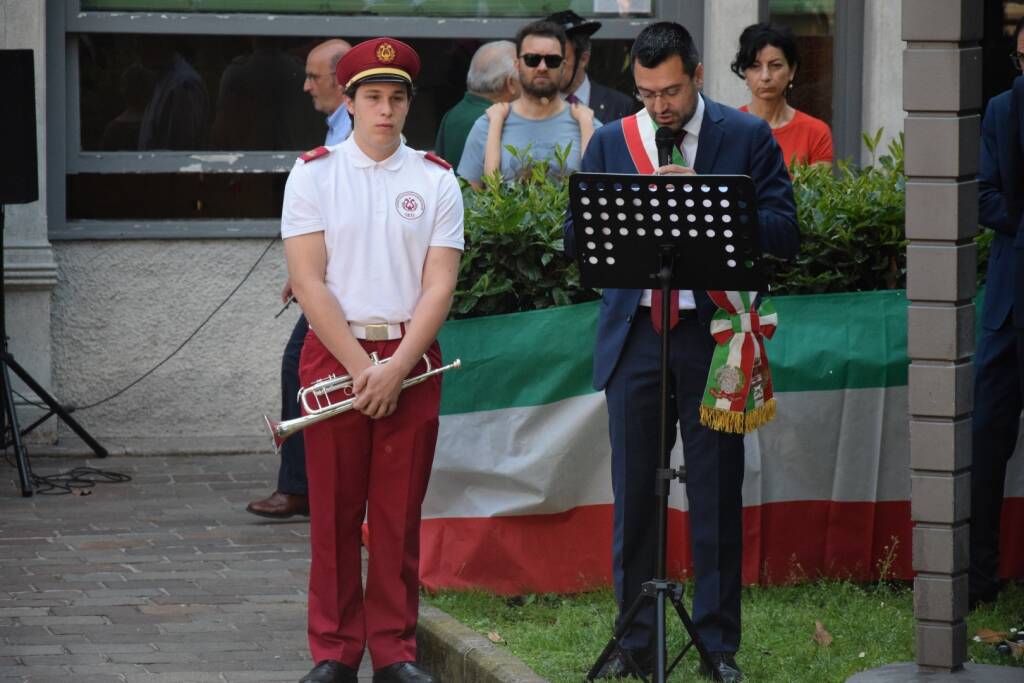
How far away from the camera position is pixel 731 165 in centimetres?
569

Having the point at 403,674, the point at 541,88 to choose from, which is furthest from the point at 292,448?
the point at 403,674

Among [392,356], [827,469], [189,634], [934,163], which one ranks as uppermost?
[934,163]

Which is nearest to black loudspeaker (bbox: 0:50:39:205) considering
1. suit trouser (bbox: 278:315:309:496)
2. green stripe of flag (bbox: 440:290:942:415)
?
suit trouser (bbox: 278:315:309:496)

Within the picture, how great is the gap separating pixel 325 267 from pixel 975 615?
2.74 metres

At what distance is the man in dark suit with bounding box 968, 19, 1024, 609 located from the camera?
21.4 ft

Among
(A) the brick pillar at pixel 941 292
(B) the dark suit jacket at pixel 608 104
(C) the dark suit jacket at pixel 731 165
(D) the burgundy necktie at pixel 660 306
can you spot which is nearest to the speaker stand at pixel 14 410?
(B) the dark suit jacket at pixel 608 104

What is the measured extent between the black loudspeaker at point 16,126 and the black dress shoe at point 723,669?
4.80 meters

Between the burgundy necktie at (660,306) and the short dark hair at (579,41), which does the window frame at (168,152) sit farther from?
the burgundy necktie at (660,306)

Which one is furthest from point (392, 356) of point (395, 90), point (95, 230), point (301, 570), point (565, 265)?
point (95, 230)

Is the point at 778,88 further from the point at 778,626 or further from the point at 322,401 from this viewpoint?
the point at 322,401

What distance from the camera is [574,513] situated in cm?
701

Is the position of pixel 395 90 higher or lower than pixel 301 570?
higher

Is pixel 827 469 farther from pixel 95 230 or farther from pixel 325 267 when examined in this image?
pixel 95 230

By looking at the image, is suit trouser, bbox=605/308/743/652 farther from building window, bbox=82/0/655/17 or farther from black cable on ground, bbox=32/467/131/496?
building window, bbox=82/0/655/17
